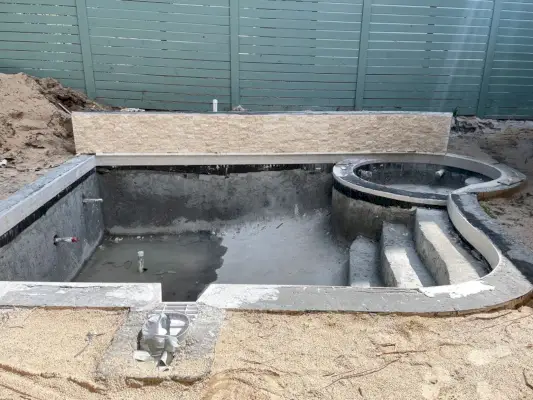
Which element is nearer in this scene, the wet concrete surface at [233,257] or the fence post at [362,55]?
the wet concrete surface at [233,257]

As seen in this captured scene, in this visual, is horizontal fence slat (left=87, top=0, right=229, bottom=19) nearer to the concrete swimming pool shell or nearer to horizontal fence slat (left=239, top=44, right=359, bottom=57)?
horizontal fence slat (left=239, top=44, right=359, bottom=57)

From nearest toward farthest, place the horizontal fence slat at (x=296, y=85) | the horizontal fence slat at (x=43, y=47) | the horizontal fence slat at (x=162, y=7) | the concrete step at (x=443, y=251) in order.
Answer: the concrete step at (x=443, y=251) < the horizontal fence slat at (x=162, y=7) < the horizontal fence slat at (x=43, y=47) < the horizontal fence slat at (x=296, y=85)

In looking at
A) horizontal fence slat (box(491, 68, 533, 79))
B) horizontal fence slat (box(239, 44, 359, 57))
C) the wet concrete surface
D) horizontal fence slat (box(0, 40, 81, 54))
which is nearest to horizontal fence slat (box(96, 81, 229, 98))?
horizontal fence slat (box(0, 40, 81, 54))

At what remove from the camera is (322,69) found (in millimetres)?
7406

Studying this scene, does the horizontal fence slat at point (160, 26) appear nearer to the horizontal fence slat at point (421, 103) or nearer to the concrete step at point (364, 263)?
the horizontal fence slat at point (421, 103)

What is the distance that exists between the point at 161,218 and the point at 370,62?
15.7ft

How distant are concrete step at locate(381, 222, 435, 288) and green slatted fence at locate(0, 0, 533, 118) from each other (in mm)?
3998

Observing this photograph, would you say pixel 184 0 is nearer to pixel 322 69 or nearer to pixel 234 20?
pixel 234 20

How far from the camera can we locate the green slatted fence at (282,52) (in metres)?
6.77

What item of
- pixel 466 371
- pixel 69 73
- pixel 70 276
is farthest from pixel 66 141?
pixel 466 371

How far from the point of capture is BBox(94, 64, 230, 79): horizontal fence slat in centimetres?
702

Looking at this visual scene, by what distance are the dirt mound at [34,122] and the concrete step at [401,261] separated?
4109mm

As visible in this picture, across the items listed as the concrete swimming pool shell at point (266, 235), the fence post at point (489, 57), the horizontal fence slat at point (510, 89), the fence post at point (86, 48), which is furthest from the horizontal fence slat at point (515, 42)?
the fence post at point (86, 48)

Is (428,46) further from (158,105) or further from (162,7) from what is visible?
(158,105)
